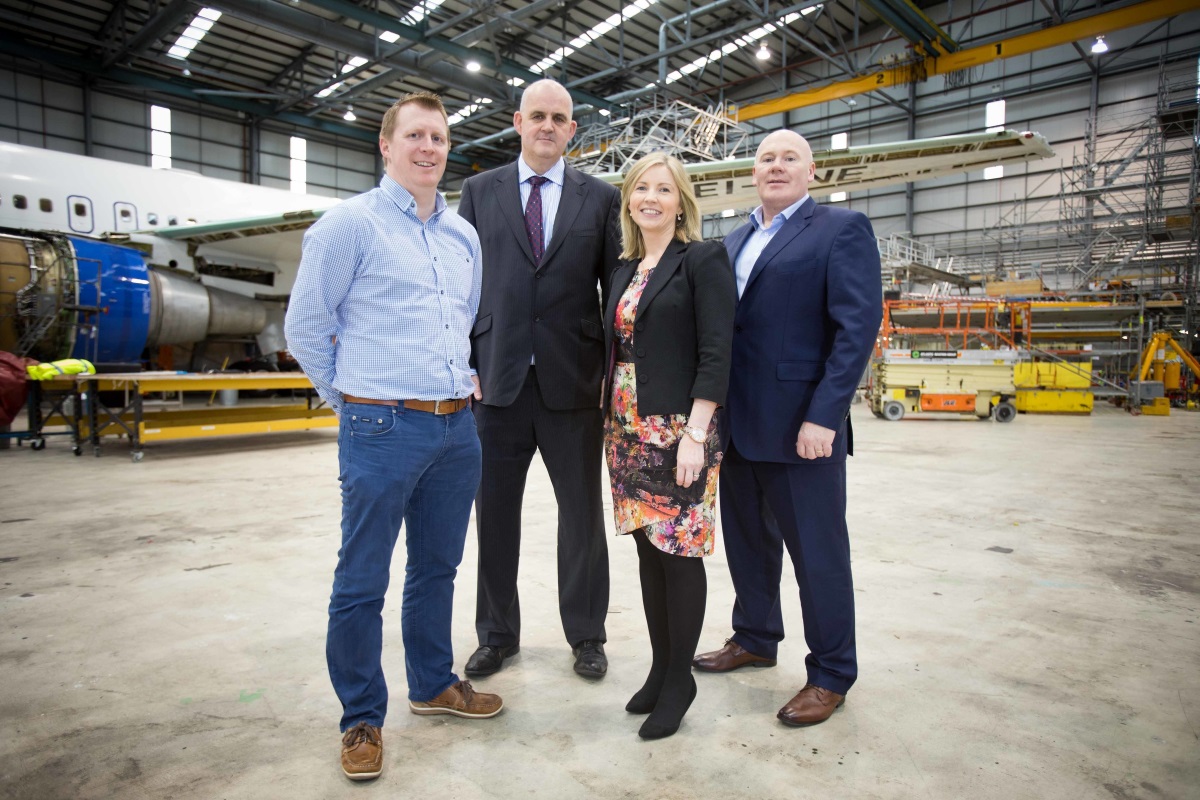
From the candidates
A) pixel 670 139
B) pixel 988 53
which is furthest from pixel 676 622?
pixel 988 53

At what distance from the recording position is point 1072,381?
462 inches

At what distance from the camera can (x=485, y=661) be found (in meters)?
2.27

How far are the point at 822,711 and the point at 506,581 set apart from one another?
1.11 metres

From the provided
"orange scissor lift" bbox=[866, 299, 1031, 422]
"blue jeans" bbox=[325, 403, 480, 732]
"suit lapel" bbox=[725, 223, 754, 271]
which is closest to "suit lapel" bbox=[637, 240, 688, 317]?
"suit lapel" bbox=[725, 223, 754, 271]

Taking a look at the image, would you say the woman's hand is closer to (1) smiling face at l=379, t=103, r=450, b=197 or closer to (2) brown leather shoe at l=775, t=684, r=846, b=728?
(2) brown leather shoe at l=775, t=684, r=846, b=728

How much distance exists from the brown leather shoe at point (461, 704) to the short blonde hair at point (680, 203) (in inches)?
55.9

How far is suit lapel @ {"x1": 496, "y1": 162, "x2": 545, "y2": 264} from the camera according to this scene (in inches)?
92.8

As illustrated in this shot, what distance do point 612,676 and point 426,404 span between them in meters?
1.13

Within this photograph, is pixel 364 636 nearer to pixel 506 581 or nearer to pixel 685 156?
pixel 506 581

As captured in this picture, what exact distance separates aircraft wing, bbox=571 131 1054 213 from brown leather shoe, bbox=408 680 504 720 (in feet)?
19.1

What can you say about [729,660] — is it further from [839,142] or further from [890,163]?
[839,142]

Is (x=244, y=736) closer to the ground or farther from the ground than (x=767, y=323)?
closer to the ground

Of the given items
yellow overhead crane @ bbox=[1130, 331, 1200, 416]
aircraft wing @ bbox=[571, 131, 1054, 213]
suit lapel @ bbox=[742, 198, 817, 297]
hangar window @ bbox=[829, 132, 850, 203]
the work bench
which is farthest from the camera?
hangar window @ bbox=[829, 132, 850, 203]

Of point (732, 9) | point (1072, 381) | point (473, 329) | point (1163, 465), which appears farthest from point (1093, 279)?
point (473, 329)
